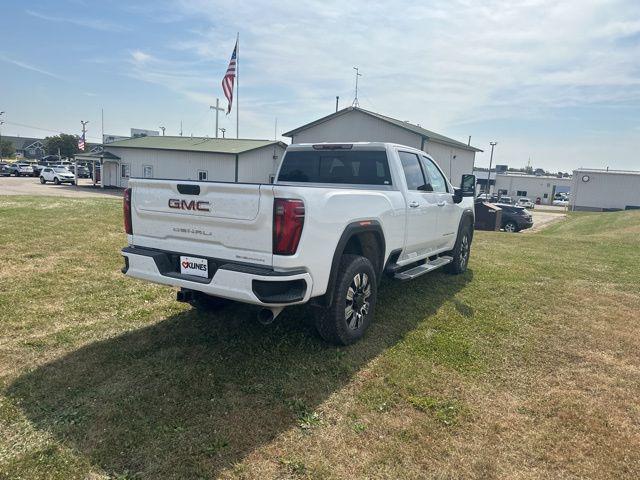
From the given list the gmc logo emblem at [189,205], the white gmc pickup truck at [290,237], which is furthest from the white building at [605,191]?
the gmc logo emblem at [189,205]

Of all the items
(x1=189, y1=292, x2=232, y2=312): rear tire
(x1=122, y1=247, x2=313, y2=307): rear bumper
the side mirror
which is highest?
the side mirror

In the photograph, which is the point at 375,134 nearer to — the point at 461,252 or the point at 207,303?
the point at 461,252

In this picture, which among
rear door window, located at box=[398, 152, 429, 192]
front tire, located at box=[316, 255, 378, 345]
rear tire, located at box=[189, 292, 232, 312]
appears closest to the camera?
front tire, located at box=[316, 255, 378, 345]

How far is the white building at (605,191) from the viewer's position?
46.9m

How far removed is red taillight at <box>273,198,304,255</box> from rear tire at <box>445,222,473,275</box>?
4.44m

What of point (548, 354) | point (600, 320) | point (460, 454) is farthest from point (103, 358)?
point (600, 320)

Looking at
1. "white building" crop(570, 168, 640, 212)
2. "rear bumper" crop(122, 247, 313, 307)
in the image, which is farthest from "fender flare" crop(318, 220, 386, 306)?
"white building" crop(570, 168, 640, 212)

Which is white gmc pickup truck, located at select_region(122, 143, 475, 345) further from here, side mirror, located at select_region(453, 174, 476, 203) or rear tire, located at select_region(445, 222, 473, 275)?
rear tire, located at select_region(445, 222, 473, 275)

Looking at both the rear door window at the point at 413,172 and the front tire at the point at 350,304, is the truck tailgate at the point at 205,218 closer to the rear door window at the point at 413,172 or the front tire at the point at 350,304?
the front tire at the point at 350,304

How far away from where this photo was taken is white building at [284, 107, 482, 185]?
2339 centimetres

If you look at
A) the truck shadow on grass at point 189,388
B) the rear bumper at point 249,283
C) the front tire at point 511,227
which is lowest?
the front tire at point 511,227

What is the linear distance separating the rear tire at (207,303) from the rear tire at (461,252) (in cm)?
389

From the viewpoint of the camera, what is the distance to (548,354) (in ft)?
14.1

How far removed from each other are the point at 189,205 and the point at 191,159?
28900mm
